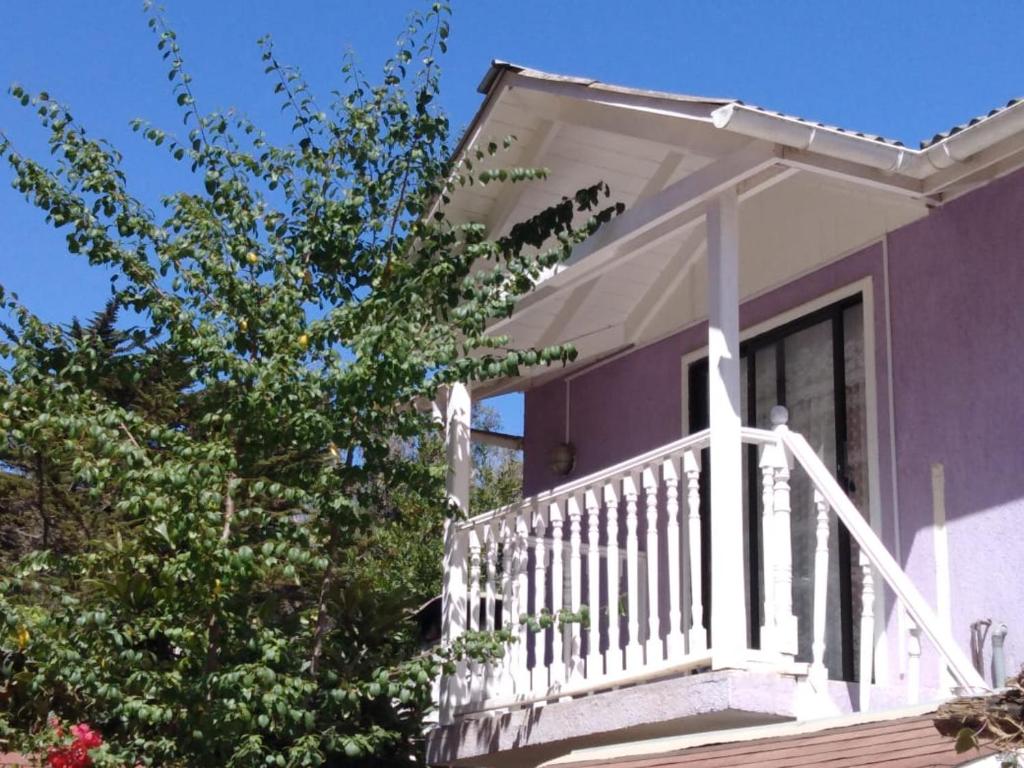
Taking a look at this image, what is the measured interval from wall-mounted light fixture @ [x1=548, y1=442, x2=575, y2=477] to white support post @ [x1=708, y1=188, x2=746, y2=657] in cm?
387

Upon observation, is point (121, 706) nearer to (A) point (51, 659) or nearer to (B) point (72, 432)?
(A) point (51, 659)

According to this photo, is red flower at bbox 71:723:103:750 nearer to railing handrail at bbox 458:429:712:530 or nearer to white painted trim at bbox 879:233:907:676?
railing handrail at bbox 458:429:712:530

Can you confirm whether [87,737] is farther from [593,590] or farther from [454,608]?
[593,590]

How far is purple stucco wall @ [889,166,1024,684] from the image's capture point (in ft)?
23.8

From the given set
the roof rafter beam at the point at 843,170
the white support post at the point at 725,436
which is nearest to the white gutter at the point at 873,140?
the roof rafter beam at the point at 843,170

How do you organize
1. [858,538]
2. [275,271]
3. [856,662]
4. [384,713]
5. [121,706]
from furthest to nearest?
[384,713] < [275,271] < [856,662] < [121,706] < [858,538]

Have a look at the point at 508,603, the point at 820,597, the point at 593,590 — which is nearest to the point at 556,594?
the point at 593,590

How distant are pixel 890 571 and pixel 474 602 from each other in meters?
3.16

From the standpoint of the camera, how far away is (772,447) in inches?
277

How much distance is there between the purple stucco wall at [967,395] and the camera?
7.27 metres

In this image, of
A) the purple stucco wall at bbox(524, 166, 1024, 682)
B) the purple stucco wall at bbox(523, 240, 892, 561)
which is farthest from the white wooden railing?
the purple stucco wall at bbox(523, 240, 892, 561)

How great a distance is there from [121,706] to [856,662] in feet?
12.7

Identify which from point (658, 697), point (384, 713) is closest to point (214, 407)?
point (384, 713)

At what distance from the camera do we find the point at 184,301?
8.51m
